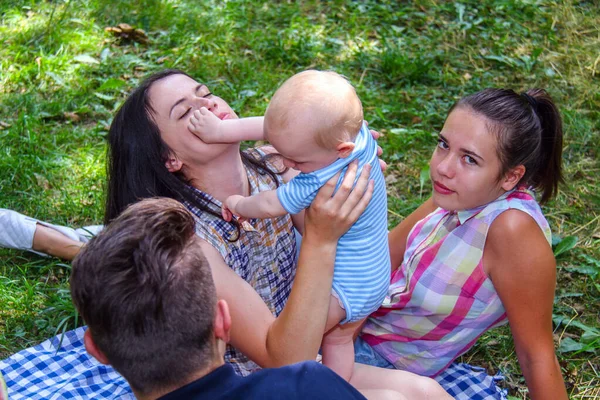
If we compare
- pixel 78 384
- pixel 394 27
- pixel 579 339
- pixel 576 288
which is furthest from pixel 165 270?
pixel 394 27

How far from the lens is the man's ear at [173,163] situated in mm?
2670

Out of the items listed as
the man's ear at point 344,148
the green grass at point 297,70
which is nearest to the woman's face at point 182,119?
the man's ear at point 344,148

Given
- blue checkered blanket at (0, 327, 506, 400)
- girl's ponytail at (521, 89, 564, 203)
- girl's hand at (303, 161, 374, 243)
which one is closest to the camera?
girl's hand at (303, 161, 374, 243)

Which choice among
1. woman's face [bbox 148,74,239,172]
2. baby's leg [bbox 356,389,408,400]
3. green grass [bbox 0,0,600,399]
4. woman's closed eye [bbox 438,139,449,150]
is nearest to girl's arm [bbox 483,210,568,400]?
woman's closed eye [bbox 438,139,449,150]

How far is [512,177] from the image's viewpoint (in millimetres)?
2588

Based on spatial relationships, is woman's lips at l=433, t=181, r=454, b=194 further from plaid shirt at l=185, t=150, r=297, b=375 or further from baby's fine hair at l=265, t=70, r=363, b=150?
plaid shirt at l=185, t=150, r=297, b=375

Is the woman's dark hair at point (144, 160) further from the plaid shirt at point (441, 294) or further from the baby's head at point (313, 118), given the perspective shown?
the plaid shirt at point (441, 294)

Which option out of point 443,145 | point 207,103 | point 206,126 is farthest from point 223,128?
point 443,145

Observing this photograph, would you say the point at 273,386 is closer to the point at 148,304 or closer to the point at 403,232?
the point at 148,304

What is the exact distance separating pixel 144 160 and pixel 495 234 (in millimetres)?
1309

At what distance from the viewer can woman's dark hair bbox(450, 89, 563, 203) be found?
8.28ft

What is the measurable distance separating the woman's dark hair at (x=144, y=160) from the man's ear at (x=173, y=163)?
2 centimetres

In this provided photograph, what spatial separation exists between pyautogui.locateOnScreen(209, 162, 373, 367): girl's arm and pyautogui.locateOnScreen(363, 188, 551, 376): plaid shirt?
489 millimetres

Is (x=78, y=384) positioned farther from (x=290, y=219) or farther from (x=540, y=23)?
(x=540, y=23)
